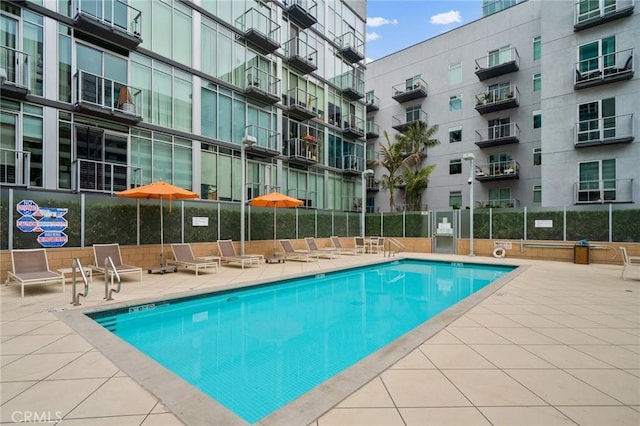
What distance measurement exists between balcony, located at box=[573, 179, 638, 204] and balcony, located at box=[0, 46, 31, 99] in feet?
72.0

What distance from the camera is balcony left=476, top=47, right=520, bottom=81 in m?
20.7

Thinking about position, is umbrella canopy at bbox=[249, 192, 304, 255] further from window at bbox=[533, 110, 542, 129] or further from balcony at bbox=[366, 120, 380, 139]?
balcony at bbox=[366, 120, 380, 139]

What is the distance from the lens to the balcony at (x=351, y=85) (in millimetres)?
22312

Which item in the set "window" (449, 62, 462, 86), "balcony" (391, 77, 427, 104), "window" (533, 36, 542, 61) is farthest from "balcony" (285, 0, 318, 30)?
"window" (533, 36, 542, 61)

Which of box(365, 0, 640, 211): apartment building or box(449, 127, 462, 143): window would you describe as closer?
box(365, 0, 640, 211): apartment building

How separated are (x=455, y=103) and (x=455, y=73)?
2154 mm

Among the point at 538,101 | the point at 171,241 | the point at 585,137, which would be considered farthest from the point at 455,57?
the point at 171,241

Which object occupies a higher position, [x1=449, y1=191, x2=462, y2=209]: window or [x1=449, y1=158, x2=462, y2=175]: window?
[x1=449, y1=158, x2=462, y2=175]: window

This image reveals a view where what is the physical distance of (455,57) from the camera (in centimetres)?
2366

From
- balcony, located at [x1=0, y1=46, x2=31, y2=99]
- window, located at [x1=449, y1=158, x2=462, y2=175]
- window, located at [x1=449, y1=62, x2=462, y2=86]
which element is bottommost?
window, located at [x1=449, y1=158, x2=462, y2=175]

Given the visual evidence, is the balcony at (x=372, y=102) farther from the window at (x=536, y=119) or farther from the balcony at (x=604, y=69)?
the balcony at (x=604, y=69)

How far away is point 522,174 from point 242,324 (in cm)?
2071

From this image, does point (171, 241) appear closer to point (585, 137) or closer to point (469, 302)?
point (469, 302)

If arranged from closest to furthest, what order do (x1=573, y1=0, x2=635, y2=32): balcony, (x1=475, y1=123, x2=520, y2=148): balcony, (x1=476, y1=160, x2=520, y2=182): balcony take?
(x1=573, y1=0, x2=635, y2=32): balcony
(x1=476, y1=160, x2=520, y2=182): balcony
(x1=475, y1=123, x2=520, y2=148): balcony
